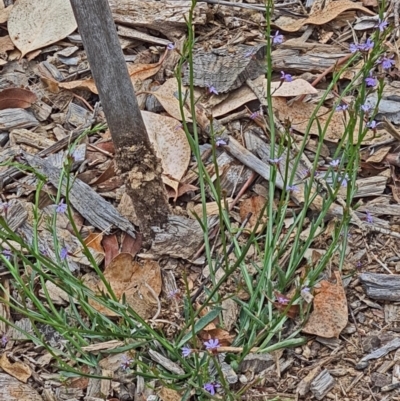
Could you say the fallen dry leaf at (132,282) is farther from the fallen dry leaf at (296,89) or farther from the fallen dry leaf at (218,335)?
the fallen dry leaf at (296,89)

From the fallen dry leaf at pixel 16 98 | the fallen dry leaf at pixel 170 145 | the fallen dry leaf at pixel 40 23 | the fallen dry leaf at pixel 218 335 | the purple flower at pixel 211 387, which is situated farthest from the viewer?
the fallen dry leaf at pixel 40 23

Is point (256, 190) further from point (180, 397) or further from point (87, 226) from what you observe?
point (180, 397)

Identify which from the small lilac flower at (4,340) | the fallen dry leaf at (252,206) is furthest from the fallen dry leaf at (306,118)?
the small lilac flower at (4,340)

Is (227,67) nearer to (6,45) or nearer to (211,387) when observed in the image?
(6,45)

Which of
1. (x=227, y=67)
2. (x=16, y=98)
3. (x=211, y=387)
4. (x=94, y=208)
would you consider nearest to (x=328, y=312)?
(x=211, y=387)

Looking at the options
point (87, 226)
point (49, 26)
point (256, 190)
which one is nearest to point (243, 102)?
point (256, 190)
